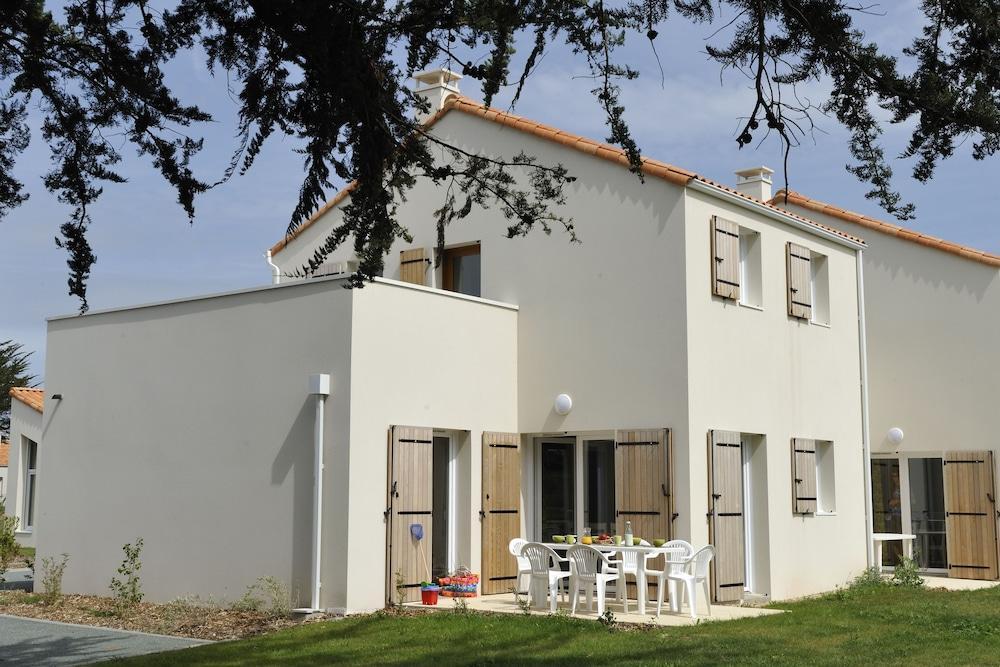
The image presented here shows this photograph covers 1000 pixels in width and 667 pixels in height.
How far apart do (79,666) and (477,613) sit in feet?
13.8

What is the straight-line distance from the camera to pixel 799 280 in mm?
16469

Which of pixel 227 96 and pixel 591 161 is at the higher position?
pixel 591 161

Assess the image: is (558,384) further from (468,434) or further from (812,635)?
(812,635)

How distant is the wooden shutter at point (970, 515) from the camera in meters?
18.6

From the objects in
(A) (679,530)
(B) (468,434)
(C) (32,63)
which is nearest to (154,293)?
(B) (468,434)

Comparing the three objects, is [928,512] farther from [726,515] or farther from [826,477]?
[726,515]

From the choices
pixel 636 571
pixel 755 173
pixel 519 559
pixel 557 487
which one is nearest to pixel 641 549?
pixel 636 571

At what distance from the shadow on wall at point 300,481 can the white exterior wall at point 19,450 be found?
46.6ft

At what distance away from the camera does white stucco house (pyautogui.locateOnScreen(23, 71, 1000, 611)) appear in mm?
13258

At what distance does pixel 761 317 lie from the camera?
15.7 metres

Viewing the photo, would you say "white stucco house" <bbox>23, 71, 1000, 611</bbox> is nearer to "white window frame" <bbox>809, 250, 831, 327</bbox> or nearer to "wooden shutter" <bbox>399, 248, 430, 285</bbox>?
"wooden shutter" <bbox>399, 248, 430, 285</bbox>

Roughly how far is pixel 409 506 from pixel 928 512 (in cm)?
1056

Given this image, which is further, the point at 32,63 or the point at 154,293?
the point at 154,293

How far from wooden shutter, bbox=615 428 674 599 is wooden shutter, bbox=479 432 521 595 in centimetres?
142
